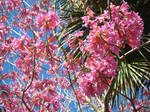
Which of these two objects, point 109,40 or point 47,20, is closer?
point 109,40

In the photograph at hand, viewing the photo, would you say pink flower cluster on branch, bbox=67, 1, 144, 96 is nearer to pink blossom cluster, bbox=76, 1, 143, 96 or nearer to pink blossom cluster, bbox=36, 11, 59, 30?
pink blossom cluster, bbox=76, 1, 143, 96

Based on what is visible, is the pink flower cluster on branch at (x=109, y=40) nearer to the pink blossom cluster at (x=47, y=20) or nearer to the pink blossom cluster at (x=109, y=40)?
the pink blossom cluster at (x=109, y=40)

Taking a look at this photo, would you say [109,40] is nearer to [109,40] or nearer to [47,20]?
[109,40]

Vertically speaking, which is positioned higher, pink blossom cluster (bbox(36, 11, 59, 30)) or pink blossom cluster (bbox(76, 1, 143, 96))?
pink blossom cluster (bbox(36, 11, 59, 30))

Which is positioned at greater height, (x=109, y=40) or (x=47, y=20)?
(x=47, y=20)

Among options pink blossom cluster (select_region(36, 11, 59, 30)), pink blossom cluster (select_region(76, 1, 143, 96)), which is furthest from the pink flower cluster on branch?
pink blossom cluster (select_region(36, 11, 59, 30))

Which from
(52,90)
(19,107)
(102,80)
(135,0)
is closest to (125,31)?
(102,80)

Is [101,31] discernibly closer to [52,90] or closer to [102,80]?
[102,80]

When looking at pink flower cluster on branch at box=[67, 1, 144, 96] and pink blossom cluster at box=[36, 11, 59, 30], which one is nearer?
pink flower cluster on branch at box=[67, 1, 144, 96]

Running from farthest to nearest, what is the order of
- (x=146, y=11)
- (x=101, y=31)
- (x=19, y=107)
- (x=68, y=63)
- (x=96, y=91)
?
(x=146, y=11), (x=19, y=107), (x=68, y=63), (x=96, y=91), (x=101, y=31)

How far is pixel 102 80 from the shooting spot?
1.26 m

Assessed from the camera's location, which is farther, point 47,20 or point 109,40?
point 47,20

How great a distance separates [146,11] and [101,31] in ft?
8.31

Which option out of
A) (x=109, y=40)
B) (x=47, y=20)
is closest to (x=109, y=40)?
(x=109, y=40)
